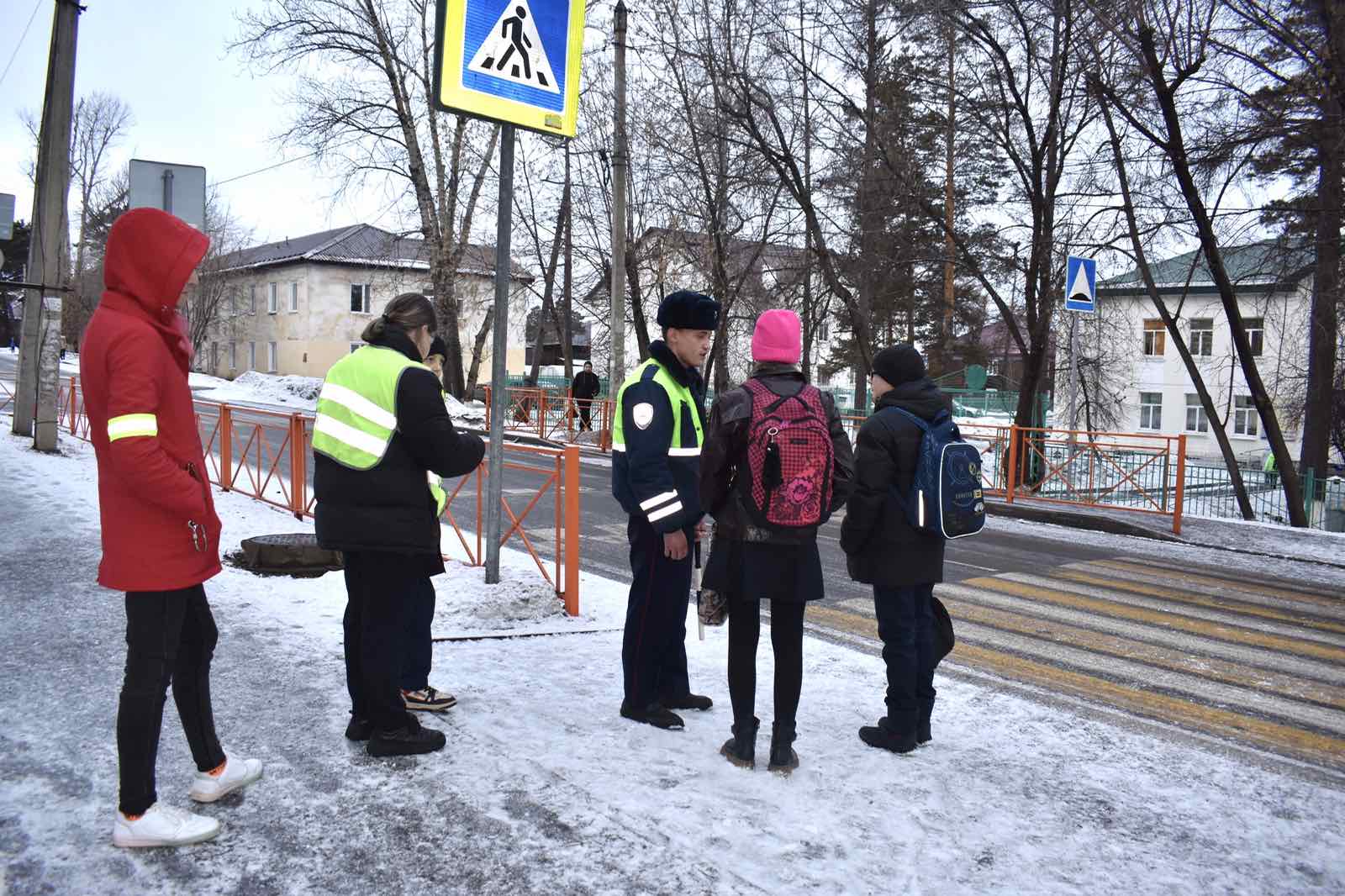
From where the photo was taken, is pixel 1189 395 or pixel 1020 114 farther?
pixel 1189 395

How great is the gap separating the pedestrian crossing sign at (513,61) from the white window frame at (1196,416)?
41.5 metres

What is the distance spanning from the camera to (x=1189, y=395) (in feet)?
136

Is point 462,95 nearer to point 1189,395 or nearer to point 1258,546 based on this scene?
point 1258,546

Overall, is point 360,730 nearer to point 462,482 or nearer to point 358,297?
point 462,482

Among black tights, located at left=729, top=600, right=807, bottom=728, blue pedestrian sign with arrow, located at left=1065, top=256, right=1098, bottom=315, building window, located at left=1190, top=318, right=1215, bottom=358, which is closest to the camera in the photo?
black tights, located at left=729, top=600, right=807, bottom=728

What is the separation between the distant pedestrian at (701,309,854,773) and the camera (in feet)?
11.8

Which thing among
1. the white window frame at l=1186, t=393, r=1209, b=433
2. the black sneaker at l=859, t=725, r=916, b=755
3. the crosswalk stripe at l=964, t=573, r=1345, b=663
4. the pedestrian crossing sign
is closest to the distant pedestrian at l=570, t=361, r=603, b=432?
the crosswalk stripe at l=964, t=573, r=1345, b=663

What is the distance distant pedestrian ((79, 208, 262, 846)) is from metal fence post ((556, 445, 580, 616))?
10.1 feet

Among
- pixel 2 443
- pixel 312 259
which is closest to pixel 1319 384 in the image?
pixel 2 443

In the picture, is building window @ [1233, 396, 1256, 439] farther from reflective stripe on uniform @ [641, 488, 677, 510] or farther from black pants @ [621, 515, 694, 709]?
reflective stripe on uniform @ [641, 488, 677, 510]

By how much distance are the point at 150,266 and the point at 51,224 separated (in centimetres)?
1336

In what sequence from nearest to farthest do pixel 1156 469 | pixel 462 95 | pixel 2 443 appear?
1. pixel 462 95
2. pixel 1156 469
3. pixel 2 443

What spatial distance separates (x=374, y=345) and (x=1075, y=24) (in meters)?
12.7

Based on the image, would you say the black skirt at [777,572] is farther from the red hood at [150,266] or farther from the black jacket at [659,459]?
the red hood at [150,266]
